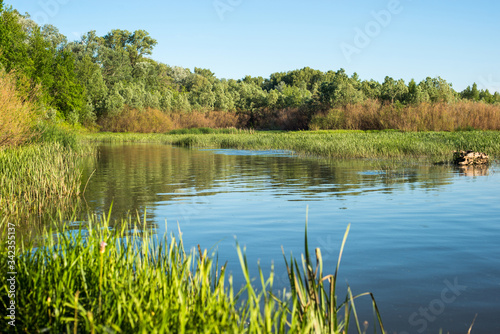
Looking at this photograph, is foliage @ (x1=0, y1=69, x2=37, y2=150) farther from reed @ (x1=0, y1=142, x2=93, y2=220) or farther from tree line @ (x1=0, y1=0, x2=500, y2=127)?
tree line @ (x1=0, y1=0, x2=500, y2=127)

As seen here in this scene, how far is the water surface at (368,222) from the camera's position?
608 cm

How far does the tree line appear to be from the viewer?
1955 inches

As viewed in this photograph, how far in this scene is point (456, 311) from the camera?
564 cm

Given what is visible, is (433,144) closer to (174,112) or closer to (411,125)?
(411,125)

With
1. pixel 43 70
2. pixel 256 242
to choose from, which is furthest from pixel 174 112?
pixel 256 242

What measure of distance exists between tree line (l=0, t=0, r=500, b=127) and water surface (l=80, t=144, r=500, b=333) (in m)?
18.5

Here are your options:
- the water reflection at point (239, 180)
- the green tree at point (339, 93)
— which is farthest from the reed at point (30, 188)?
the green tree at point (339, 93)

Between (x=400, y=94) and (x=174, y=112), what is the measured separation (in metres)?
34.3

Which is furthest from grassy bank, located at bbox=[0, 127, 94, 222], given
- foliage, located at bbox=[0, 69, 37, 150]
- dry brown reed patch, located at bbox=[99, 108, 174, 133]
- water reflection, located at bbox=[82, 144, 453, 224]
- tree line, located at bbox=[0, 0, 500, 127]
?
dry brown reed patch, located at bbox=[99, 108, 174, 133]

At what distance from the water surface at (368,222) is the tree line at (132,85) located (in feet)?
60.6

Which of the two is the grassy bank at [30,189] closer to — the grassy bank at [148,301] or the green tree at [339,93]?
the grassy bank at [148,301]

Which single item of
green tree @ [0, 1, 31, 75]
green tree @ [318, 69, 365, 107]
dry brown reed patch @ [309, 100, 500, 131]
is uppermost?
green tree @ [0, 1, 31, 75]

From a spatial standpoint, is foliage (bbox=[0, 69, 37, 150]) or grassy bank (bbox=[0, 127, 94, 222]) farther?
foliage (bbox=[0, 69, 37, 150])

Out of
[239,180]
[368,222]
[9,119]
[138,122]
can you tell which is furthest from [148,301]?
[138,122]
